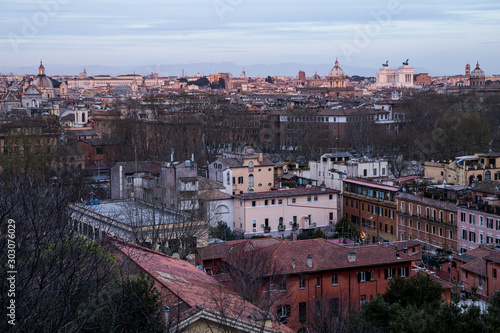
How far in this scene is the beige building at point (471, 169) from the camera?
73.7 feet

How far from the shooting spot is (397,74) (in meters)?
115

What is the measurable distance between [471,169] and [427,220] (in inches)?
195

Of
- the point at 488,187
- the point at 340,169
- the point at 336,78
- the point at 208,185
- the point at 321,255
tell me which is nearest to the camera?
the point at 321,255

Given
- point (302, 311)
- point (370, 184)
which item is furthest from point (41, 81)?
point (302, 311)

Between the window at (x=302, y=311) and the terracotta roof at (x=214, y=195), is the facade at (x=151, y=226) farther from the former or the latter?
the terracotta roof at (x=214, y=195)

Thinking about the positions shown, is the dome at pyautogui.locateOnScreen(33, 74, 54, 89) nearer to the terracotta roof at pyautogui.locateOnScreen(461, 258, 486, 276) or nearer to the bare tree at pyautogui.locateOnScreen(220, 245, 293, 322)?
the terracotta roof at pyautogui.locateOnScreen(461, 258, 486, 276)

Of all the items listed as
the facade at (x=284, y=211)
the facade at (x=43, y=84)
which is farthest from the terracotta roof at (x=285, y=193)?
the facade at (x=43, y=84)

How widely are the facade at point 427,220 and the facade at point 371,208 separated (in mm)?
381

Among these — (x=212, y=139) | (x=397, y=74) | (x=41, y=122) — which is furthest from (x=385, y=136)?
(x=397, y=74)

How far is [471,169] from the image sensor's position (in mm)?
22594

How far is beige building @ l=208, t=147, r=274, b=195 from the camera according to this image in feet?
73.7

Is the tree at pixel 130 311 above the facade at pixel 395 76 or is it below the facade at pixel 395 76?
below

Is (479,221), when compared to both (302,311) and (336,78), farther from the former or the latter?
(336,78)

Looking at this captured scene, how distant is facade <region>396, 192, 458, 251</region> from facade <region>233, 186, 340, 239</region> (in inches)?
86.2
